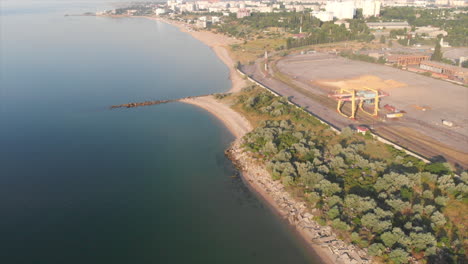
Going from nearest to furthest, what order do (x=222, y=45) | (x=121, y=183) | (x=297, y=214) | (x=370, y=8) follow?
(x=297, y=214)
(x=121, y=183)
(x=222, y=45)
(x=370, y=8)

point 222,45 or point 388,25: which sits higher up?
point 388,25

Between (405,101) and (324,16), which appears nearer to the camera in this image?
(405,101)

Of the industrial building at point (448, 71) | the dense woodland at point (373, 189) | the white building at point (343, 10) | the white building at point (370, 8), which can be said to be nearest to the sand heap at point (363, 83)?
the industrial building at point (448, 71)

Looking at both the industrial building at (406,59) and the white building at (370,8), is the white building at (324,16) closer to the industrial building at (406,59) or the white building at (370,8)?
the white building at (370,8)

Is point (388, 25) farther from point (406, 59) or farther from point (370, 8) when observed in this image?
point (406, 59)

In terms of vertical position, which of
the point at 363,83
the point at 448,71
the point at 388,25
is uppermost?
the point at 388,25

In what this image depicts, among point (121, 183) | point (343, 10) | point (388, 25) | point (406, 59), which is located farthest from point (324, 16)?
point (121, 183)

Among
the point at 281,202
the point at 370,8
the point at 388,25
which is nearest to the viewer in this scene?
the point at 281,202
